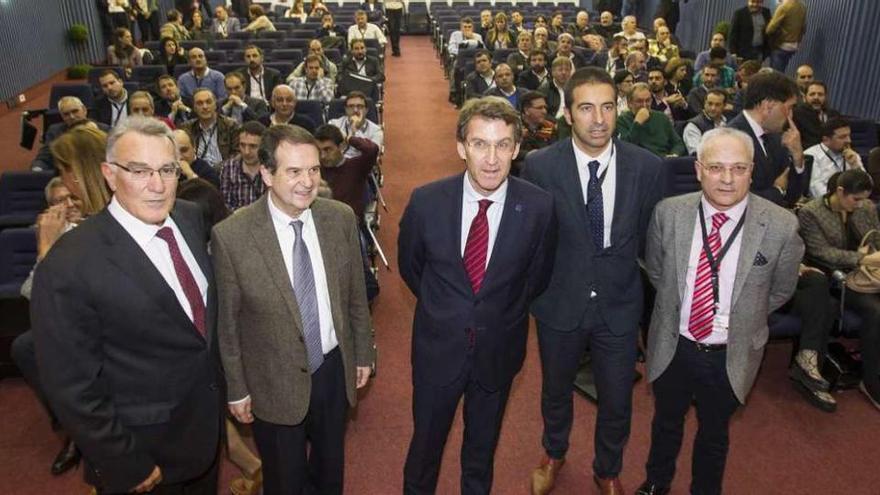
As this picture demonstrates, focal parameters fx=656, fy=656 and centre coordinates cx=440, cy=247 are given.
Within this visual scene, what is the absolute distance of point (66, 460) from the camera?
316cm

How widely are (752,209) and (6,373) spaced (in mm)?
4043

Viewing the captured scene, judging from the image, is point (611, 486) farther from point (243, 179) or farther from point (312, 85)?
point (312, 85)

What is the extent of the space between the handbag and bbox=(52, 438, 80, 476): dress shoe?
4.23m

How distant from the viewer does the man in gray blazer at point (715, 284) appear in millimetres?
2326

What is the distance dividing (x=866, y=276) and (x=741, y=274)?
1.93 m

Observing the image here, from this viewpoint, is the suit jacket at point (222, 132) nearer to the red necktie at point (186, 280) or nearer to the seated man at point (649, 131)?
the seated man at point (649, 131)

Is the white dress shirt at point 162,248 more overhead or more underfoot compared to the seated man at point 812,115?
more overhead

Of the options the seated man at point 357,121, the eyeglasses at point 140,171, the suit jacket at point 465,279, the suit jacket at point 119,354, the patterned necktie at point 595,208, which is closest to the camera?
the suit jacket at point 119,354

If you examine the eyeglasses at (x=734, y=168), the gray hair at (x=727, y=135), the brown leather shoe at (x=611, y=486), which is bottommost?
the brown leather shoe at (x=611, y=486)

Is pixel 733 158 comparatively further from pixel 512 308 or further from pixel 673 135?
pixel 673 135

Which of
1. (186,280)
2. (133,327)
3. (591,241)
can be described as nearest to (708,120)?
(591,241)

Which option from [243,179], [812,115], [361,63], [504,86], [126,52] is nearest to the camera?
[243,179]

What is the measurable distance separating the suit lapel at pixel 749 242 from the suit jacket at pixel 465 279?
675 millimetres

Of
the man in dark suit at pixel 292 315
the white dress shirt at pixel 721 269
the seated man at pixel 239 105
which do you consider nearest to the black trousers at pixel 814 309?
the white dress shirt at pixel 721 269
